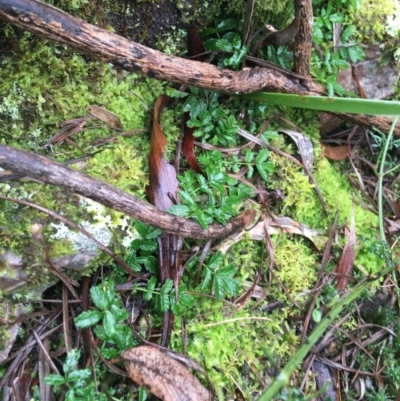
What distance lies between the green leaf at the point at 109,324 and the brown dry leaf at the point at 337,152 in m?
1.56

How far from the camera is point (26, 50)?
1835 mm

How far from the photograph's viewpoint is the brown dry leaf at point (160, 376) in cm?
171

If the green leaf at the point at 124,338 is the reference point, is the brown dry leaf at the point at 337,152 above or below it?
above

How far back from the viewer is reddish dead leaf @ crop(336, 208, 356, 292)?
2219 mm

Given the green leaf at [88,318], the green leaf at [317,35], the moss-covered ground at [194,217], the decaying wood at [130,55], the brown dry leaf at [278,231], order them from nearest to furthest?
the decaying wood at [130,55]
the green leaf at [88,318]
the moss-covered ground at [194,217]
the brown dry leaf at [278,231]
the green leaf at [317,35]

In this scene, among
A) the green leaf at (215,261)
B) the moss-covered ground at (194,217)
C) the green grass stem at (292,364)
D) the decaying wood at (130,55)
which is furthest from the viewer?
the green leaf at (215,261)

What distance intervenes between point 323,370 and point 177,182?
1.18 metres

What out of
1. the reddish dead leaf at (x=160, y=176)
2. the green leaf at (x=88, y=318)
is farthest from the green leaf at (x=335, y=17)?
the green leaf at (x=88, y=318)

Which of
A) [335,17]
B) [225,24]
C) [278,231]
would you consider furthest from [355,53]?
[278,231]

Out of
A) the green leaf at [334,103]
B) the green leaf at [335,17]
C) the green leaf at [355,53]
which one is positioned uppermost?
the green leaf at [335,17]

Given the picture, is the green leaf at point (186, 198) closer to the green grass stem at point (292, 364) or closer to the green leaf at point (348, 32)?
the green grass stem at point (292, 364)

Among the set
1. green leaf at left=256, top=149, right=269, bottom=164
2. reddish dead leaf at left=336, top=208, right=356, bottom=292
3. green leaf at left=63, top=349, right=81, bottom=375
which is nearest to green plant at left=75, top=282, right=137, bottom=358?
green leaf at left=63, top=349, right=81, bottom=375

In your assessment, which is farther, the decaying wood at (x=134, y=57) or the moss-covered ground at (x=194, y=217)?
the moss-covered ground at (x=194, y=217)

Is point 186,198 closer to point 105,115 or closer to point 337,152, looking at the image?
point 105,115
